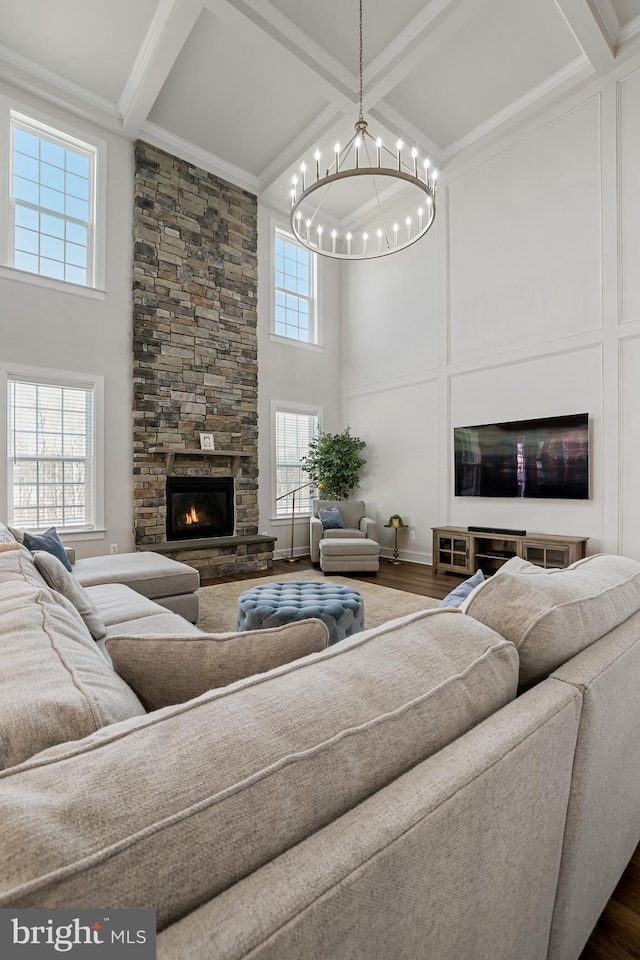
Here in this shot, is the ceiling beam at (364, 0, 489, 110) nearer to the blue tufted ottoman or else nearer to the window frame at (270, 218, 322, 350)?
the window frame at (270, 218, 322, 350)

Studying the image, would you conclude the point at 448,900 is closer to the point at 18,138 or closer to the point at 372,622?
the point at 372,622

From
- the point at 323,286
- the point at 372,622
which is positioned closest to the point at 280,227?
the point at 323,286

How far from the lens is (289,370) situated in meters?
6.80

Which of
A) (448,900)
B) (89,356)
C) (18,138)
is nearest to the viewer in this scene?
(448,900)

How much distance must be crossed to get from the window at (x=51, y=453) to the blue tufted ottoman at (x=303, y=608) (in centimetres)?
302

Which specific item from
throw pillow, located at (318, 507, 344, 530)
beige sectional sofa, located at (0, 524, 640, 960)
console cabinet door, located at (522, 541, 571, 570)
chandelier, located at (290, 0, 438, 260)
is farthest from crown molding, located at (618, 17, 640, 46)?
beige sectional sofa, located at (0, 524, 640, 960)

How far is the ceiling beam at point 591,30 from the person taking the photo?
3.75 meters

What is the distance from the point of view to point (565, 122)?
488 cm

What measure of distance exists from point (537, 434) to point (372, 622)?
9.50 ft

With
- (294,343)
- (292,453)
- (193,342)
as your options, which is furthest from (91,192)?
(292,453)

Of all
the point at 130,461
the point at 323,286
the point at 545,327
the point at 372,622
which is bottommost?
the point at 372,622

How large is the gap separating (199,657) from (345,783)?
389 mm

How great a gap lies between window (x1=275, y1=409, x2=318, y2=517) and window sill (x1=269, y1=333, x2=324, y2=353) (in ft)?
3.17

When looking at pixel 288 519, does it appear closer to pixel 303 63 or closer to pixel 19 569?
pixel 303 63
